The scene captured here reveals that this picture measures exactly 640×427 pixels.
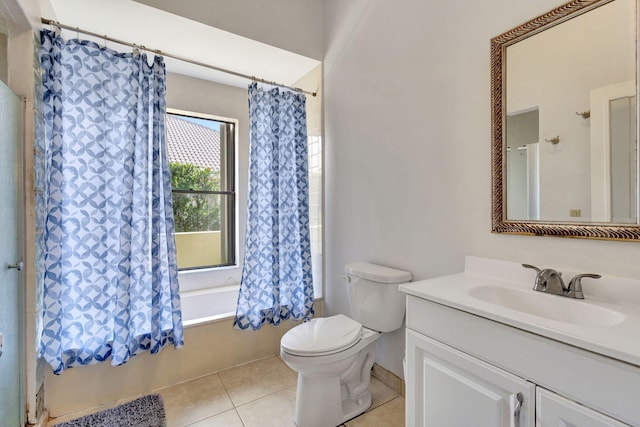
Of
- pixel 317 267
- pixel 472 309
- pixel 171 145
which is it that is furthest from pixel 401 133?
pixel 171 145

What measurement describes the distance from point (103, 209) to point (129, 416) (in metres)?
1.17

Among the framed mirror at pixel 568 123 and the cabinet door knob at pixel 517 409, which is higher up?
the framed mirror at pixel 568 123

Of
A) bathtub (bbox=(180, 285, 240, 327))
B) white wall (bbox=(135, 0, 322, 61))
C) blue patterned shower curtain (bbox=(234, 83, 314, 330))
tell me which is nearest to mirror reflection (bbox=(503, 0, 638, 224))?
blue patterned shower curtain (bbox=(234, 83, 314, 330))

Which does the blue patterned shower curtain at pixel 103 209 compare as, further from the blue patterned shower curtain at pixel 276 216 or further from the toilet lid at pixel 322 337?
the toilet lid at pixel 322 337

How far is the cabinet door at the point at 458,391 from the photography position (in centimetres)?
85

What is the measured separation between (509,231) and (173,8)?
2264 millimetres

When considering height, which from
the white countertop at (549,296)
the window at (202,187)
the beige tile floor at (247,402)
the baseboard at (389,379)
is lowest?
the beige tile floor at (247,402)

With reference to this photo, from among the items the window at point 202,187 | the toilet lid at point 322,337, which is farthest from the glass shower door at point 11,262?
the window at point 202,187

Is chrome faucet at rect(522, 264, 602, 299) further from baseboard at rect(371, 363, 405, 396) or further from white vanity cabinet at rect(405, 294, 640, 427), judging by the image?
baseboard at rect(371, 363, 405, 396)

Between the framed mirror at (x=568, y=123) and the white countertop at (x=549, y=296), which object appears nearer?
the white countertop at (x=549, y=296)

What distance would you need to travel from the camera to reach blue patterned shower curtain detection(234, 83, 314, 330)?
7.09 feet

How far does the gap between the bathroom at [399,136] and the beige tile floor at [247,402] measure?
144 millimetres

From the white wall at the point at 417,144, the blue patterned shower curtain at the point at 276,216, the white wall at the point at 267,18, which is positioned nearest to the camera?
the white wall at the point at 417,144

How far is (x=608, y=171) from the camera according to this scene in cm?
104
